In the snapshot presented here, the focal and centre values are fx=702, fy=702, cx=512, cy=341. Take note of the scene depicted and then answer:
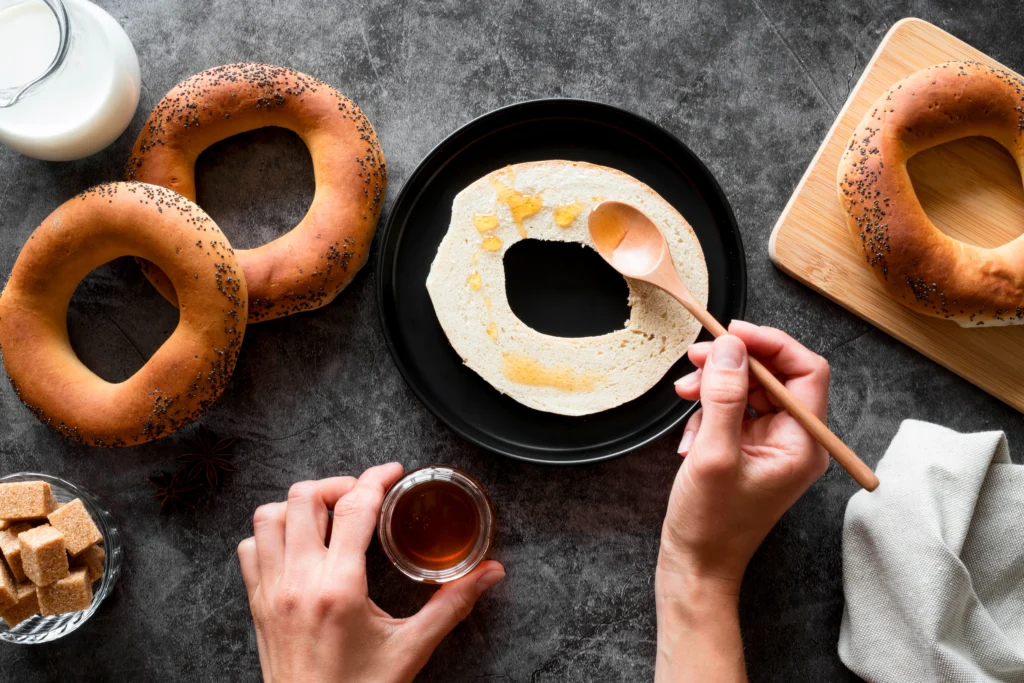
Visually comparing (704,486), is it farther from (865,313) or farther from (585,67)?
(585,67)

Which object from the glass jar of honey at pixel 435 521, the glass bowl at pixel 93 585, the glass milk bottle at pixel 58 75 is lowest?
the glass bowl at pixel 93 585

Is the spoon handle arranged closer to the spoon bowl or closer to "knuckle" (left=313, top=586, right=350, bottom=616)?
the spoon bowl

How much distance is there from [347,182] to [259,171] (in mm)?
307

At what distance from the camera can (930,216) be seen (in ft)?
6.01

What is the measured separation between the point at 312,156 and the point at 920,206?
1.55m

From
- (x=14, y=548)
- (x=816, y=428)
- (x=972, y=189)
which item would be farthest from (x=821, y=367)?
(x=14, y=548)

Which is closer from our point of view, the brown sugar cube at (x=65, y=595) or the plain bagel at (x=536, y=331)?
the brown sugar cube at (x=65, y=595)

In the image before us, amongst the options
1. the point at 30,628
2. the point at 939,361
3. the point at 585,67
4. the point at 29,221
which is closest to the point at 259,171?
the point at 29,221

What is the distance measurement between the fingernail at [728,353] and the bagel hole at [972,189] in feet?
2.64

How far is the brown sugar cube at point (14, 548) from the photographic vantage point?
1.56m

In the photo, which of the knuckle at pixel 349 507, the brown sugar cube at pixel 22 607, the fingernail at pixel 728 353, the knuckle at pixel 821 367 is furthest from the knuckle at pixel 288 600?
the knuckle at pixel 821 367

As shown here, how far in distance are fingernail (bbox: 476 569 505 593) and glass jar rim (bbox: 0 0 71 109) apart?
5.04ft

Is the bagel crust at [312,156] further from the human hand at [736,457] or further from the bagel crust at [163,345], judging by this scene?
the human hand at [736,457]

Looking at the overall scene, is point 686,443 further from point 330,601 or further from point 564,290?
point 330,601
